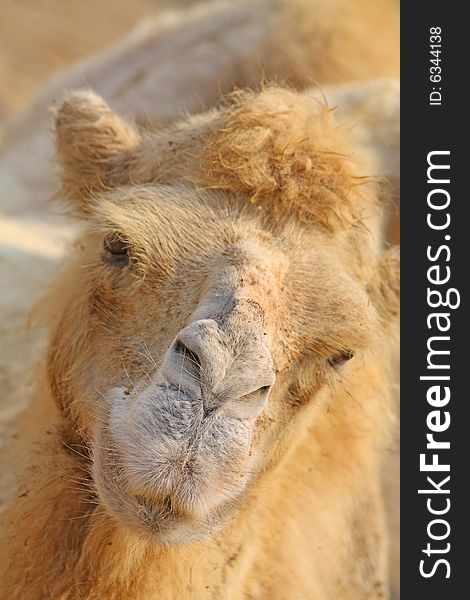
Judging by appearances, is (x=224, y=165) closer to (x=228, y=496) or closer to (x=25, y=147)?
(x=228, y=496)

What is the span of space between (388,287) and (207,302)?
118cm

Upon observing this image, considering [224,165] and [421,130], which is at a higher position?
[421,130]

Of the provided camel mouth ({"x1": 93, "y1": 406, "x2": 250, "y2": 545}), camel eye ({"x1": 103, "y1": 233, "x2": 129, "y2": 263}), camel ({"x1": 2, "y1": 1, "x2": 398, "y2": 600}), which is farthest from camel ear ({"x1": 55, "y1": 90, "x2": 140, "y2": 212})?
camel mouth ({"x1": 93, "y1": 406, "x2": 250, "y2": 545})

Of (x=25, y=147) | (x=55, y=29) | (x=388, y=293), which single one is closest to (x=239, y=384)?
(x=388, y=293)

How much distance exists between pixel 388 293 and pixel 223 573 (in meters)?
1.11

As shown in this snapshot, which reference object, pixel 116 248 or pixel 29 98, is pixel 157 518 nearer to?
pixel 116 248

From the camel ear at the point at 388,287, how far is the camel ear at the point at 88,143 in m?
0.96

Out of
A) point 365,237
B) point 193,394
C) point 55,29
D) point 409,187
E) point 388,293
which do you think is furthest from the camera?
point 55,29

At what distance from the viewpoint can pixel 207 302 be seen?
263 centimetres

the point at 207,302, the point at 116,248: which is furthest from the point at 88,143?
the point at 207,302

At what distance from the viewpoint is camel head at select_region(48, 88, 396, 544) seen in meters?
2.39

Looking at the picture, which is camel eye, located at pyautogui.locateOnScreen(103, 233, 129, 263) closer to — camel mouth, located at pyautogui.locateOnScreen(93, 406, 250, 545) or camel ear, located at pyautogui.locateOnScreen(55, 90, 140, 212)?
camel ear, located at pyautogui.locateOnScreen(55, 90, 140, 212)

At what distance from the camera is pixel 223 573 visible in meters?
3.30

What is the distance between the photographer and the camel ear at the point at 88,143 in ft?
11.5
